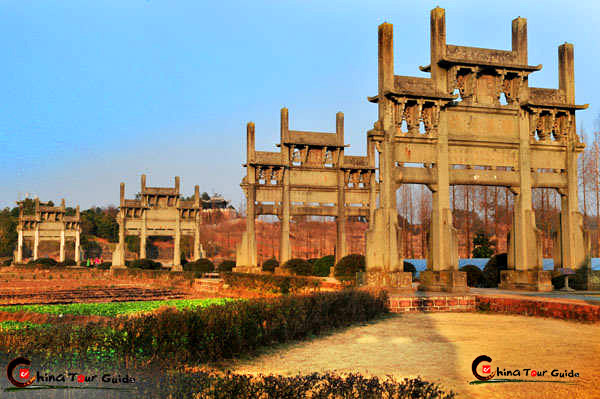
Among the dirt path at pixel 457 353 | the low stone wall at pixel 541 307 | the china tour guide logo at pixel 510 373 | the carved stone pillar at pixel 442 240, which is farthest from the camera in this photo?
the carved stone pillar at pixel 442 240

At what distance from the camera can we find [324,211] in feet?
103

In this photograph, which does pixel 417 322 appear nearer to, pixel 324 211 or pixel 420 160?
pixel 420 160

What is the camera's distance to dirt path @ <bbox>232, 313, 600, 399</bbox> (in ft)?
21.2

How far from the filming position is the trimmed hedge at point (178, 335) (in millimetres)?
7446

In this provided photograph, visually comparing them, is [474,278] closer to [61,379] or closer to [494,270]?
[494,270]

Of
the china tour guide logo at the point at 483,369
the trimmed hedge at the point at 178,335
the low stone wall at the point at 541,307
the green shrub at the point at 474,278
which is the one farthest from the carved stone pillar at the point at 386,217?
the china tour guide logo at the point at 483,369

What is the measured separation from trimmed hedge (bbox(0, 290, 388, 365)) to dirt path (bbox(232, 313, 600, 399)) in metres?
0.47

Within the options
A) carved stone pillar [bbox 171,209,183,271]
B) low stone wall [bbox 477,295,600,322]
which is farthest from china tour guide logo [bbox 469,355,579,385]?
carved stone pillar [bbox 171,209,183,271]

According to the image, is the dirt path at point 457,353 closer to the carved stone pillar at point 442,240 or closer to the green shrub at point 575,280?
the carved stone pillar at point 442,240

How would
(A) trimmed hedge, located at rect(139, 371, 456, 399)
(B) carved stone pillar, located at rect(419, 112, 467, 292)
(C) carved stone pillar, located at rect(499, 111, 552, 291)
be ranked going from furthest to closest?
(C) carved stone pillar, located at rect(499, 111, 552, 291) < (B) carved stone pillar, located at rect(419, 112, 467, 292) < (A) trimmed hedge, located at rect(139, 371, 456, 399)

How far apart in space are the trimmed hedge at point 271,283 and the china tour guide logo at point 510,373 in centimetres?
924

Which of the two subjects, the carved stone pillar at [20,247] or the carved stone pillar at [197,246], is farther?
the carved stone pillar at [20,247]

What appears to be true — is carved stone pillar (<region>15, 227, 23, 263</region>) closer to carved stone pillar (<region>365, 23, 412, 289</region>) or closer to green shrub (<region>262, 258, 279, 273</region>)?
green shrub (<region>262, 258, 279, 273</region>)

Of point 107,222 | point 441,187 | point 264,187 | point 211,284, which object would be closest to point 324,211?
point 264,187
